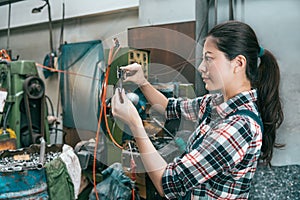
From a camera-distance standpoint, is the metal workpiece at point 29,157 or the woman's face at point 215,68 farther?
the metal workpiece at point 29,157

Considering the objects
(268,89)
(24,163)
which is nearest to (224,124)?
(268,89)

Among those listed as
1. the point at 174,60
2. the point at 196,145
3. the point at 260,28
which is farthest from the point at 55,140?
the point at 196,145

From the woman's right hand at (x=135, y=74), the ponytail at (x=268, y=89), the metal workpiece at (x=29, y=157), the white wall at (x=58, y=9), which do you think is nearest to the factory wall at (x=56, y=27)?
the white wall at (x=58, y=9)

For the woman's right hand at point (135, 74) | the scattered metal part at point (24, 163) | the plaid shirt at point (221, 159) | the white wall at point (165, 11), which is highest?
the white wall at point (165, 11)

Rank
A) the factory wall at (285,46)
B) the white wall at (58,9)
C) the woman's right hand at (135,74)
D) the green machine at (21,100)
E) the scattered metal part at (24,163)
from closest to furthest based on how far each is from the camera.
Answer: the woman's right hand at (135,74)
the scattered metal part at (24,163)
the factory wall at (285,46)
the green machine at (21,100)
the white wall at (58,9)

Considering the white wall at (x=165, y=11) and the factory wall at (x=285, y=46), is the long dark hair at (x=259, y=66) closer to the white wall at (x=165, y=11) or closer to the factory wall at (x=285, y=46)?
the factory wall at (x=285, y=46)

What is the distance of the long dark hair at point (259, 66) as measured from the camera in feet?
3.12

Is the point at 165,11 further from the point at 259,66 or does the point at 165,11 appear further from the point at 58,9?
the point at 58,9

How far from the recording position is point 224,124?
88 centimetres

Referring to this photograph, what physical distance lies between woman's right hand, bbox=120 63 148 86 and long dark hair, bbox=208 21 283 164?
272mm

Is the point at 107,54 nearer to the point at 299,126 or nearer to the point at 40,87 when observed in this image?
the point at 299,126

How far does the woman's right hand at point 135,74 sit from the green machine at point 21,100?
1374 millimetres

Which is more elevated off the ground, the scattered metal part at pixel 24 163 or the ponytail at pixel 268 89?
the ponytail at pixel 268 89

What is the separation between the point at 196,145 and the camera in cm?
95
